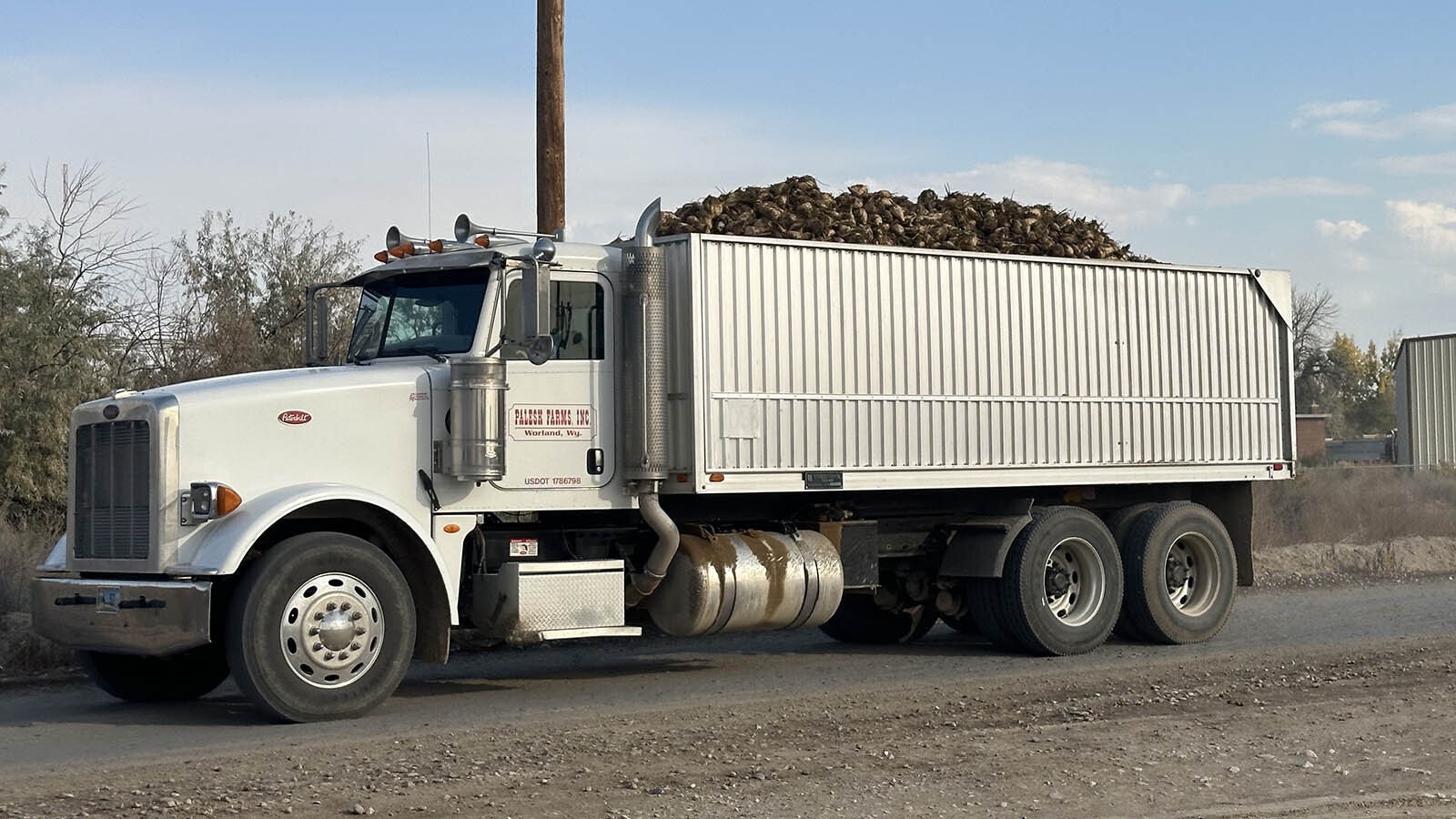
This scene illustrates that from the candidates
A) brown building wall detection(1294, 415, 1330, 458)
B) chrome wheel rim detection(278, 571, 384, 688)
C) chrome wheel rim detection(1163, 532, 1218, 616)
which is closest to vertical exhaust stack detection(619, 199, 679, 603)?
chrome wheel rim detection(278, 571, 384, 688)

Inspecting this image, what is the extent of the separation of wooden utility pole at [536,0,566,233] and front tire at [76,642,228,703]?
6.27 metres

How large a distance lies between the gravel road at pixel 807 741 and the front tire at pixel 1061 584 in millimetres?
321

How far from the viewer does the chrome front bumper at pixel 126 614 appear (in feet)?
32.6

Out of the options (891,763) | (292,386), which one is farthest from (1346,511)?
(292,386)

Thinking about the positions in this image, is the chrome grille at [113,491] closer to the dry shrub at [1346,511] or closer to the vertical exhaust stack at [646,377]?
the vertical exhaust stack at [646,377]

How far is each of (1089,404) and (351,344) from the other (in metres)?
5.95

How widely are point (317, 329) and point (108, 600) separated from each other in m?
3.07

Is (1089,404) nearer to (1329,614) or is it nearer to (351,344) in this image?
(1329,614)

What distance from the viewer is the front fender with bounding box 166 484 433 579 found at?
32.6ft

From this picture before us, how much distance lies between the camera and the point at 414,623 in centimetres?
1059

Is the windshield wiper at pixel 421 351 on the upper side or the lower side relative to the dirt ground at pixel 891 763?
upper

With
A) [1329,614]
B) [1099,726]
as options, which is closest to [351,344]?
[1099,726]

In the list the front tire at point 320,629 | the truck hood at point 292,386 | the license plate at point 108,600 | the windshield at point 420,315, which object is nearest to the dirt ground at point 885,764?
the front tire at point 320,629

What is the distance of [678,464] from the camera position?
11.9 meters
